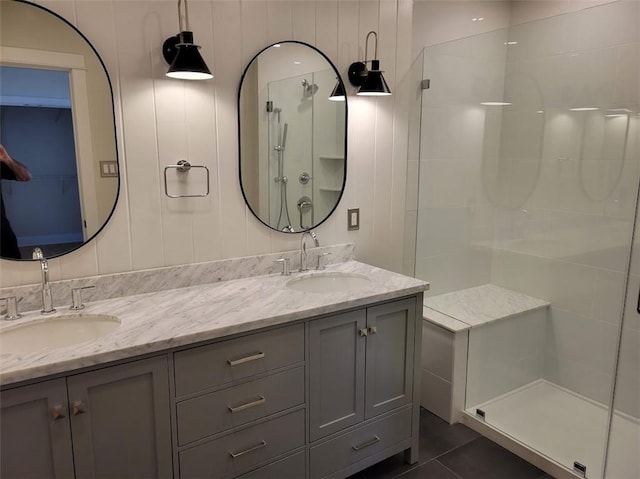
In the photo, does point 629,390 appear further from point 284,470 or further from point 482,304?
point 284,470

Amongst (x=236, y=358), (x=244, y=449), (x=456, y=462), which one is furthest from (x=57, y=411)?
(x=456, y=462)

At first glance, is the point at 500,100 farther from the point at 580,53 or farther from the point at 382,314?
the point at 382,314

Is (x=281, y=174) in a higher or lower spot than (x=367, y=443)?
higher

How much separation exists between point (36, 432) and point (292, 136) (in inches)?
61.2

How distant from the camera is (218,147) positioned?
6.70ft

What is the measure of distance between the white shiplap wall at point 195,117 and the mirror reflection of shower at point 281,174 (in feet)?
0.20

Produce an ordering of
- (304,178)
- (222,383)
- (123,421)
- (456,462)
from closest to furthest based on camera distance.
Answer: (123,421)
(222,383)
(456,462)
(304,178)

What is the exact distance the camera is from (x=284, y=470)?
71.0 inches

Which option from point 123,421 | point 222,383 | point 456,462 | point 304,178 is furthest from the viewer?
point 304,178

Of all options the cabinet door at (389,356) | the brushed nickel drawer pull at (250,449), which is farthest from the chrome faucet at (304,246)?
the brushed nickel drawer pull at (250,449)

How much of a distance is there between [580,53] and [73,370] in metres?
2.88

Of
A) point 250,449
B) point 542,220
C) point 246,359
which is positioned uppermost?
point 542,220

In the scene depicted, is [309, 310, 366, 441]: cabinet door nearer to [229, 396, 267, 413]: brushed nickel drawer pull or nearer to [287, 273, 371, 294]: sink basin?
[229, 396, 267, 413]: brushed nickel drawer pull

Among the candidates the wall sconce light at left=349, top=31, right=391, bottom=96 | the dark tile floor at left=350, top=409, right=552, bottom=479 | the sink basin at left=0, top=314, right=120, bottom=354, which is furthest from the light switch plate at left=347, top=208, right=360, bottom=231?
the sink basin at left=0, top=314, right=120, bottom=354
